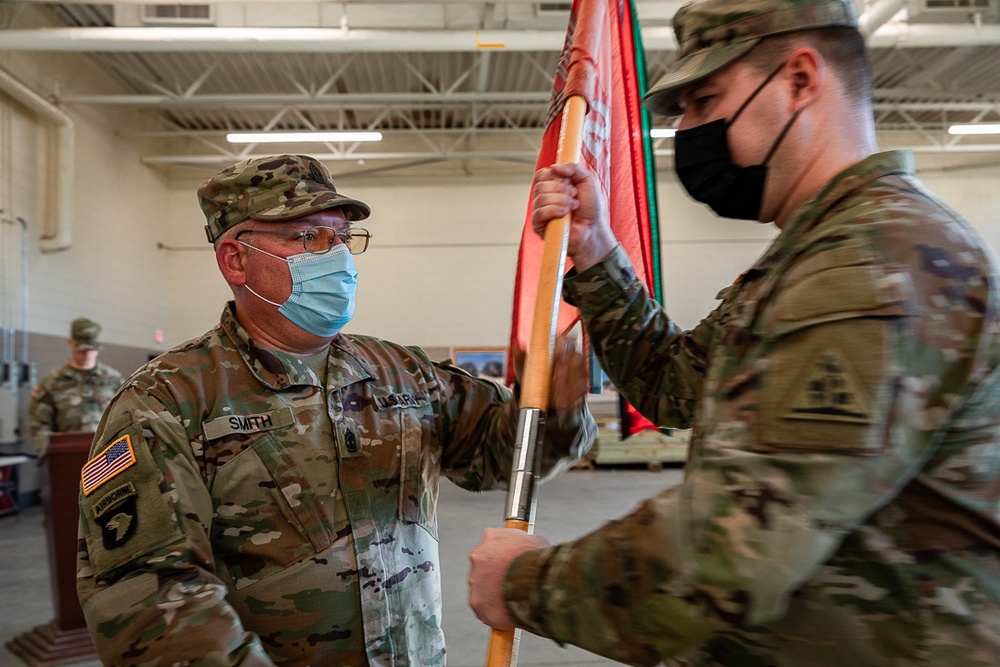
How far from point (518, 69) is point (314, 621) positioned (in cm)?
1068

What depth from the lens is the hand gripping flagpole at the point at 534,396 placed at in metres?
1.41

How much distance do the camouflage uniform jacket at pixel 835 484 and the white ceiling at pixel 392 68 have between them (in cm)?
756

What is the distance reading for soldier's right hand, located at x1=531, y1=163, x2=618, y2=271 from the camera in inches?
68.4

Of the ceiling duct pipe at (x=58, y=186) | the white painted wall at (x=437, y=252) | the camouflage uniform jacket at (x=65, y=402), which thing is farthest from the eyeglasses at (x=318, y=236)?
the white painted wall at (x=437, y=252)

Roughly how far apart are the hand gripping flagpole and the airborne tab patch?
2.02ft

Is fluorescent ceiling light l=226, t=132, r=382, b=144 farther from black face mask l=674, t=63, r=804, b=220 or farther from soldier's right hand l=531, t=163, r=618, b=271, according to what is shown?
black face mask l=674, t=63, r=804, b=220

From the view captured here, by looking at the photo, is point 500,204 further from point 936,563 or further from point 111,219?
point 936,563

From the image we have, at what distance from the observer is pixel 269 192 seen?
1.93 metres

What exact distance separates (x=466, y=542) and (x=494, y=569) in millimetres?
5854

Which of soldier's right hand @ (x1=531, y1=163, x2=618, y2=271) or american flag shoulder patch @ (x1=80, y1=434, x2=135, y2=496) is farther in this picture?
soldier's right hand @ (x1=531, y1=163, x2=618, y2=271)

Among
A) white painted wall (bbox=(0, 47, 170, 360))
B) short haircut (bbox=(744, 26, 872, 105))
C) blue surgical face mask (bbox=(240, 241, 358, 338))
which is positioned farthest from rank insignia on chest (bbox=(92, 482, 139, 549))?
white painted wall (bbox=(0, 47, 170, 360))

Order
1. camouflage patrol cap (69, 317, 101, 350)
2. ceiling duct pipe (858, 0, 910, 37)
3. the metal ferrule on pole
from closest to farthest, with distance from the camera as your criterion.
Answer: the metal ferrule on pole → camouflage patrol cap (69, 317, 101, 350) → ceiling duct pipe (858, 0, 910, 37)

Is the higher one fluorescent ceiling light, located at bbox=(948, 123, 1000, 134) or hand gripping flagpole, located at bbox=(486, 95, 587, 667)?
fluorescent ceiling light, located at bbox=(948, 123, 1000, 134)

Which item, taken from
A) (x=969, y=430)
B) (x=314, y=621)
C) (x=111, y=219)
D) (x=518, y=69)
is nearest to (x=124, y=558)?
(x=314, y=621)
